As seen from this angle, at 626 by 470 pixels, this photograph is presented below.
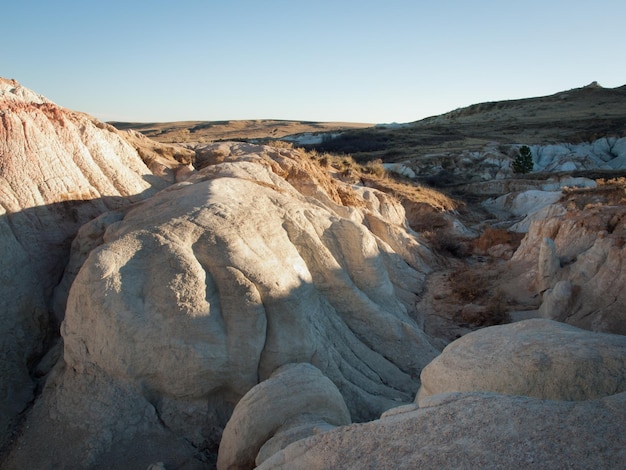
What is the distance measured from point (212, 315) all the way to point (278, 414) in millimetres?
1507

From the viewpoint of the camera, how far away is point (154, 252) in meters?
5.57

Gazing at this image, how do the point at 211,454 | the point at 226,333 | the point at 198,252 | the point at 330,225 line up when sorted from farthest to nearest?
the point at 330,225
the point at 198,252
the point at 226,333
the point at 211,454

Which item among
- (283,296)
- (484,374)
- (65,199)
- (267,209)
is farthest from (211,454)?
(65,199)

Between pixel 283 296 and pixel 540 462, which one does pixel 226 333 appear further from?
pixel 540 462

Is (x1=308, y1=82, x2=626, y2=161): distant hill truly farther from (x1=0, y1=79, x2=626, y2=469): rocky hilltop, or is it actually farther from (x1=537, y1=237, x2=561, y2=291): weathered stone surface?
(x1=0, y1=79, x2=626, y2=469): rocky hilltop

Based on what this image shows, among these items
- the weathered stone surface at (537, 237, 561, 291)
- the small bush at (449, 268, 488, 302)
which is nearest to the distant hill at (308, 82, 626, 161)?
the small bush at (449, 268, 488, 302)

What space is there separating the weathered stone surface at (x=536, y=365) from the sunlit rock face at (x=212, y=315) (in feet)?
5.13

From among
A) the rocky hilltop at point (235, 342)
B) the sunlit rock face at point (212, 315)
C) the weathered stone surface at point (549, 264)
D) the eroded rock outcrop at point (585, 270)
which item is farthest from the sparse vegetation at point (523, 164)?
the sunlit rock face at point (212, 315)

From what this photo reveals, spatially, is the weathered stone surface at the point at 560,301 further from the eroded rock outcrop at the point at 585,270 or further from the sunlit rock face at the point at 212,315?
the sunlit rock face at the point at 212,315

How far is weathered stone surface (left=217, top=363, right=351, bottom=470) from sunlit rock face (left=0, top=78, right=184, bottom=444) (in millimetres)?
2495

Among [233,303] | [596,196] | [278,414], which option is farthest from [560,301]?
[596,196]

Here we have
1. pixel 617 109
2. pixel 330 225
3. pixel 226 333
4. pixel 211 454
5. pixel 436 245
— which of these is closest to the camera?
pixel 211 454

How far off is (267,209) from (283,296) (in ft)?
5.40

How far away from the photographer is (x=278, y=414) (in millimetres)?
4383
